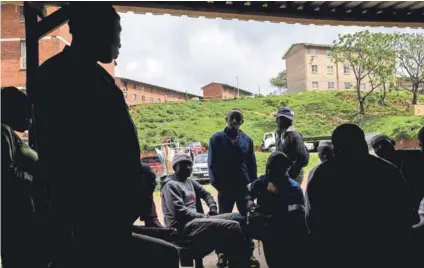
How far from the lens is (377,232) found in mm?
2527

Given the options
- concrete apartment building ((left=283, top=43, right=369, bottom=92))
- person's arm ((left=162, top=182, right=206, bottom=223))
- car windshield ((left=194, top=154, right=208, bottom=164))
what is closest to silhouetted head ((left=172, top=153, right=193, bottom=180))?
person's arm ((left=162, top=182, right=206, bottom=223))

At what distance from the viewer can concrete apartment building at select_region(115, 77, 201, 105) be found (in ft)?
160

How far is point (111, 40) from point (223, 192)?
11.5ft

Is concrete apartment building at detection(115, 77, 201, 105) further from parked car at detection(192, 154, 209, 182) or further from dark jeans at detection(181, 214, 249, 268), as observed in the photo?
→ dark jeans at detection(181, 214, 249, 268)

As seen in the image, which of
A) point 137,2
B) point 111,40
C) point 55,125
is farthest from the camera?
point 137,2

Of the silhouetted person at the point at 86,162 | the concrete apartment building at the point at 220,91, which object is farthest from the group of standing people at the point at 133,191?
the concrete apartment building at the point at 220,91

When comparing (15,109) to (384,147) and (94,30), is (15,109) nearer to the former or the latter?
(94,30)

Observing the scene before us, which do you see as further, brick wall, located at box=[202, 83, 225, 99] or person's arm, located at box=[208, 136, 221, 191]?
brick wall, located at box=[202, 83, 225, 99]

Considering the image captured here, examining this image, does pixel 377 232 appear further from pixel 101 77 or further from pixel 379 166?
pixel 101 77

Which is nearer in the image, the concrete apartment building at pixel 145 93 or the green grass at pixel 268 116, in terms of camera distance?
the green grass at pixel 268 116

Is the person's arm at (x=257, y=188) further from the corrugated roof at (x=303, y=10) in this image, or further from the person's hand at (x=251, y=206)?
the corrugated roof at (x=303, y=10)

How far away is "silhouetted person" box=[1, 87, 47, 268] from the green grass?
24485 mm

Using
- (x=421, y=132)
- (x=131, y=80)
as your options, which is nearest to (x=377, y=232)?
(x=421, y=132)

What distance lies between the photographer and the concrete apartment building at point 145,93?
48881 millimetres
